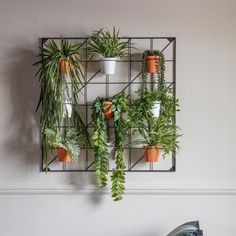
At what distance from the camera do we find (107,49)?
196cm

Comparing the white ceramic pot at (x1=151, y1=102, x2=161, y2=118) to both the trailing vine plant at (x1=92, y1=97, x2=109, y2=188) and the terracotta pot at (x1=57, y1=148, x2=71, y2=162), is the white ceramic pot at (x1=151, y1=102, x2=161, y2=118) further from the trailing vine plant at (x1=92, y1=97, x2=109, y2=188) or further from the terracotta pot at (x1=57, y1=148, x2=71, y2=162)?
the terracotta pot at (x1=57, y1=148, x2=71, y2=162)

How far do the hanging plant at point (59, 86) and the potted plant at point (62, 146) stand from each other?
4 cm

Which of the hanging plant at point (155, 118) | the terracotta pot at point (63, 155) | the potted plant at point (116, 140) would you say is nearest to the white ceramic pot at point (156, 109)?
the hanging plant at point (155, 118)

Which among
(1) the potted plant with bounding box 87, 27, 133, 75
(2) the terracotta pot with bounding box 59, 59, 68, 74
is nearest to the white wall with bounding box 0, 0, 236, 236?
(1) the potted plant with bounding box 87, 27, 133, 75

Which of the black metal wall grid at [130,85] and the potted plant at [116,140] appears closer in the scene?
the potted plant at [116,140]

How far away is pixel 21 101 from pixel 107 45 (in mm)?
628

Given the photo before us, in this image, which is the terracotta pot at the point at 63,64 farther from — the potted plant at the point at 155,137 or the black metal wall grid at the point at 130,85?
the potted plant at the point at 155,137

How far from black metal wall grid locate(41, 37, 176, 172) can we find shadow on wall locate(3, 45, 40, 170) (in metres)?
0.15

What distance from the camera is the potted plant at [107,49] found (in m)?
1.96

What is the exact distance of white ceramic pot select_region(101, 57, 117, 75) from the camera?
77.0 inches

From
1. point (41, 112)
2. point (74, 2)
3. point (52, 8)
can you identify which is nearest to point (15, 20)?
point (52, 8)

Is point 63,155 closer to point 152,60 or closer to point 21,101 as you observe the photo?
point 21,101

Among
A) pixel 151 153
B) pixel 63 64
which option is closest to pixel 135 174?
pixel 151 153

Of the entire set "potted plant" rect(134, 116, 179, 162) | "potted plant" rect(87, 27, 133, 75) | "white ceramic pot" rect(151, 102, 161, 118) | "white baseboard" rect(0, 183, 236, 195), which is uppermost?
"potted plant" rect(87, 27, 133, 75)
